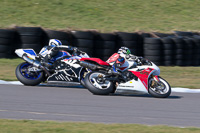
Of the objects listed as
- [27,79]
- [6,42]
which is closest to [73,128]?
[27,79]

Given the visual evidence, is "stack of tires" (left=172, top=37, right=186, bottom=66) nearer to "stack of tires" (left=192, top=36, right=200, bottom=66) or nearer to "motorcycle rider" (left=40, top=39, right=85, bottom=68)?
"stack of tires" (left=192, top=36, right=200, bottom=66)

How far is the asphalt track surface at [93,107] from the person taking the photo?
20.2 feet

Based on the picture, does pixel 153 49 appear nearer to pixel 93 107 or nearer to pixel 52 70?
pixel 52 70

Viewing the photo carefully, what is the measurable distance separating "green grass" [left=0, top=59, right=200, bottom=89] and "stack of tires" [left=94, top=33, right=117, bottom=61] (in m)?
2.15

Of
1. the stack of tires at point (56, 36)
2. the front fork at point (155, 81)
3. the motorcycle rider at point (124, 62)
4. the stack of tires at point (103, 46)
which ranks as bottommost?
the stack of tires at point (103, 46)

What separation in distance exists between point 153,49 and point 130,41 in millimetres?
941

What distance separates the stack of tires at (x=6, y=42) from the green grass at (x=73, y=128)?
7.76 meters

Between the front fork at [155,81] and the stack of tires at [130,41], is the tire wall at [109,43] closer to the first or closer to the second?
the stack of tires at [130,41]

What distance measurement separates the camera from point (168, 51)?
13984 mm

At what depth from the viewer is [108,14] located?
69.8 feet

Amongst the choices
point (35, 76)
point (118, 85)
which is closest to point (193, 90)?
point (118, 85)

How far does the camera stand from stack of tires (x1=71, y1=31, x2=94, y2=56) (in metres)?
13.1

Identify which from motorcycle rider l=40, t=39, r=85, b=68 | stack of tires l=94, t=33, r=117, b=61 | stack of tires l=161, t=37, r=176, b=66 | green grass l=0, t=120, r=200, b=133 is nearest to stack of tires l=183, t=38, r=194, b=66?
stack of tires l=161, t=37, r=176, b=66

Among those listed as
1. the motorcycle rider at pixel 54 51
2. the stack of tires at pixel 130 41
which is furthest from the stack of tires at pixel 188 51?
the motorcycle rider at pixel 54 51
